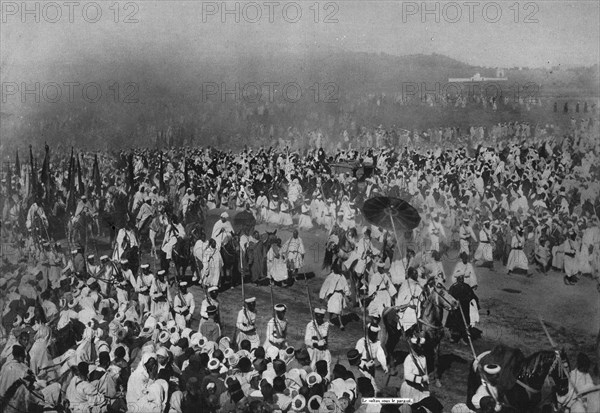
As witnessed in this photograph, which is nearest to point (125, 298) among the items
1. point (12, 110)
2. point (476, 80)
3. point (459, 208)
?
point (12, 110)

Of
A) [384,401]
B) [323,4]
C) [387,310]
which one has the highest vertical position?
[323,4]

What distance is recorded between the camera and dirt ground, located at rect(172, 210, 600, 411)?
848 cm

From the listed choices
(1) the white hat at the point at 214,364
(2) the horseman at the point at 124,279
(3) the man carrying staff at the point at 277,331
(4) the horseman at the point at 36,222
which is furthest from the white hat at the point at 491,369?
(4) the horseman at the point at 36,222

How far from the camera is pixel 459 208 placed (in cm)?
902

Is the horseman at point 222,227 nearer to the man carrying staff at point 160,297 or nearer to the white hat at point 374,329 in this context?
the man carrying staff at point 160,297

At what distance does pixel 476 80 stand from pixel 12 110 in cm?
609

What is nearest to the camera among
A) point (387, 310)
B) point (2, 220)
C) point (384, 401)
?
point (384, 401)

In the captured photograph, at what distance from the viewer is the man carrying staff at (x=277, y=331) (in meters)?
8.43

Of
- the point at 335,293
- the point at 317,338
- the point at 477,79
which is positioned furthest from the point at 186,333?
the point at 477,79

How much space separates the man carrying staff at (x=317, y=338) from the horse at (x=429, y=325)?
706mm

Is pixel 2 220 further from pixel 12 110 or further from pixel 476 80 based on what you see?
pixel 476 80

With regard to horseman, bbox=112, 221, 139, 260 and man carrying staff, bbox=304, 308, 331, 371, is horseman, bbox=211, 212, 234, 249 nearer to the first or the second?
horseman, bbox=112, 221, 139, 260

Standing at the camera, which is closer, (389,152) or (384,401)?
(384,401)

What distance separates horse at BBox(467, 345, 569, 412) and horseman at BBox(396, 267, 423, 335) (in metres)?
0.90
